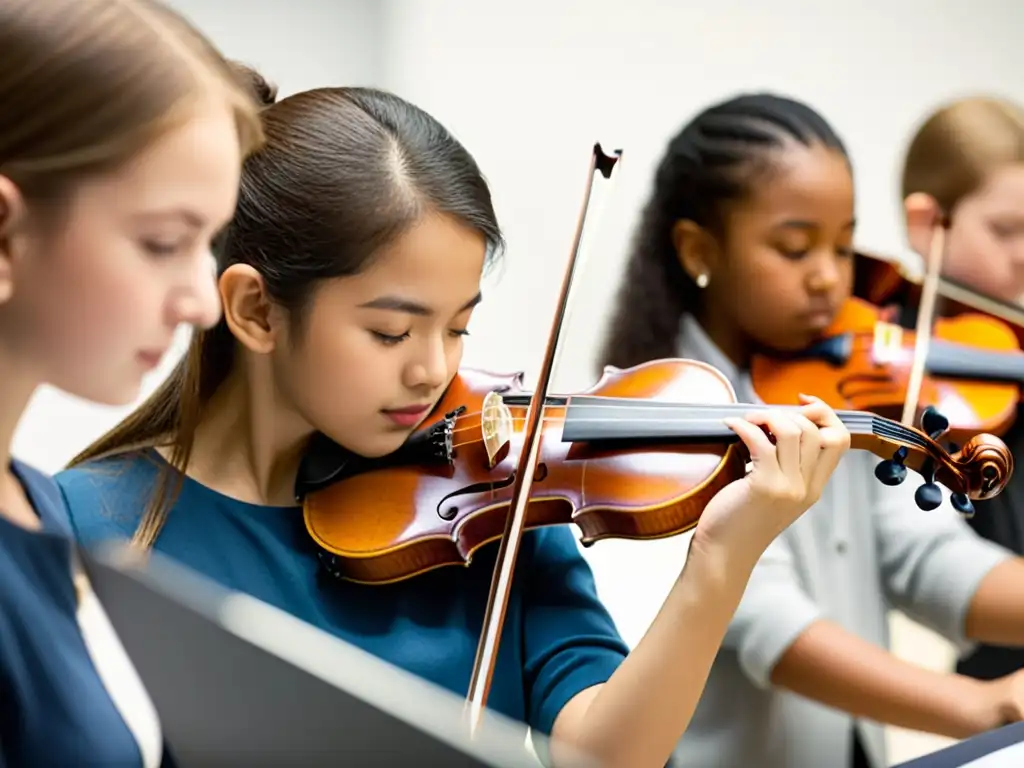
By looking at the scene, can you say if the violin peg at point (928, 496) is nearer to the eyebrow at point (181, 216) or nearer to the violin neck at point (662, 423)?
the violin neck at point (662, 423)

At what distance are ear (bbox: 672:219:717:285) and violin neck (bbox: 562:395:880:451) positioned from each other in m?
0.30

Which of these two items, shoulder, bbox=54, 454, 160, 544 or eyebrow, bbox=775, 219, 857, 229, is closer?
shoulder, bbox=54, 454, 160, 544

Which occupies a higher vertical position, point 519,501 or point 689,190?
point 689,190

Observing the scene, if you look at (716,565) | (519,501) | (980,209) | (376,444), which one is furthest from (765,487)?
(980,209)

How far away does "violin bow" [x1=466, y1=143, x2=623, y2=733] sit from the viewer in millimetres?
710

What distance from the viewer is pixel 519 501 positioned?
2.40 feet

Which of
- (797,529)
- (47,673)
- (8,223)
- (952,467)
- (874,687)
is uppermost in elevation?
(8,223)

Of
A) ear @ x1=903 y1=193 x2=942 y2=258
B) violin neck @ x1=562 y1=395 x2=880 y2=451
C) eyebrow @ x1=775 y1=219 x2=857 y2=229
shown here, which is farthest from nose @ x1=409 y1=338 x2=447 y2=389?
ear @ x1=903 y1=193 x2=942 y2=258

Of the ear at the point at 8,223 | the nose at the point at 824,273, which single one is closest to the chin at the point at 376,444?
the ear at the point at 8,223

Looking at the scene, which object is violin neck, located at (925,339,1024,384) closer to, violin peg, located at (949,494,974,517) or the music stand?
violin peg, located at (949,494,974,517)

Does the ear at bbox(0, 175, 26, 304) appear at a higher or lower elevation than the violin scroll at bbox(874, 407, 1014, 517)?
higher

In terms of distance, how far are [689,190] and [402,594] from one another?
533mm

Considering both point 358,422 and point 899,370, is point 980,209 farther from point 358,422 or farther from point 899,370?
point 358,422

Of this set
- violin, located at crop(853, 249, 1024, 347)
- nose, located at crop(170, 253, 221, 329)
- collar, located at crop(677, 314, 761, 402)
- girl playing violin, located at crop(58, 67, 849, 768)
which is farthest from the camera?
violin, located at crop(853, 249, 1024, 347)
